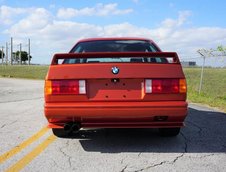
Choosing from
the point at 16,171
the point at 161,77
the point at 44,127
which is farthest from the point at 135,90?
the point at 44,127

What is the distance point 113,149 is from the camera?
5031mm

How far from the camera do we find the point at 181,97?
4.78m

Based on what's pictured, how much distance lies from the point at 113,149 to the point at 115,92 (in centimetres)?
83

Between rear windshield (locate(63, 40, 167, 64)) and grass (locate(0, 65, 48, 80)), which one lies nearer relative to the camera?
rear windshield (locate(63, 40, 167, 64))

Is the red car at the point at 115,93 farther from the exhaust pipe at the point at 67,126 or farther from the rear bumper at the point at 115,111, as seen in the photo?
the exhaust pipe at the point at 67,126

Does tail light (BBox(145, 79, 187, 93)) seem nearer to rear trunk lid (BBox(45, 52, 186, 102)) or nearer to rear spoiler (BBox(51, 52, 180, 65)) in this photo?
rear trunk lid (BBox(45, 52, 186, 102))

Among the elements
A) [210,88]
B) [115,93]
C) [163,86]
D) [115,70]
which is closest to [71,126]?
[115,93]

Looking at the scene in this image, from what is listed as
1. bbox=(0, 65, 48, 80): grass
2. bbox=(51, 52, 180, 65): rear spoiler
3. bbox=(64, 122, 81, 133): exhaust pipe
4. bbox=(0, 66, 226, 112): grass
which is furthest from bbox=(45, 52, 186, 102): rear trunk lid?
bbox=(0, 65, 48, 80): grass

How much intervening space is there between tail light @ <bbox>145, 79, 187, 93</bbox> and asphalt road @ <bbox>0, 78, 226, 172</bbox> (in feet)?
2.72

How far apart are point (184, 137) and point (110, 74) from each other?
186cm

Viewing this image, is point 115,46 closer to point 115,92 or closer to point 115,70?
point 115,70

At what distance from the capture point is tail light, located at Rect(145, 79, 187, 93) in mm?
4734

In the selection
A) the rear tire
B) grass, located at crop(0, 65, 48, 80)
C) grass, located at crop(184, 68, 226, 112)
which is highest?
the rear tire

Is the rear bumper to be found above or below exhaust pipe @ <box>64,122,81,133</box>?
above
